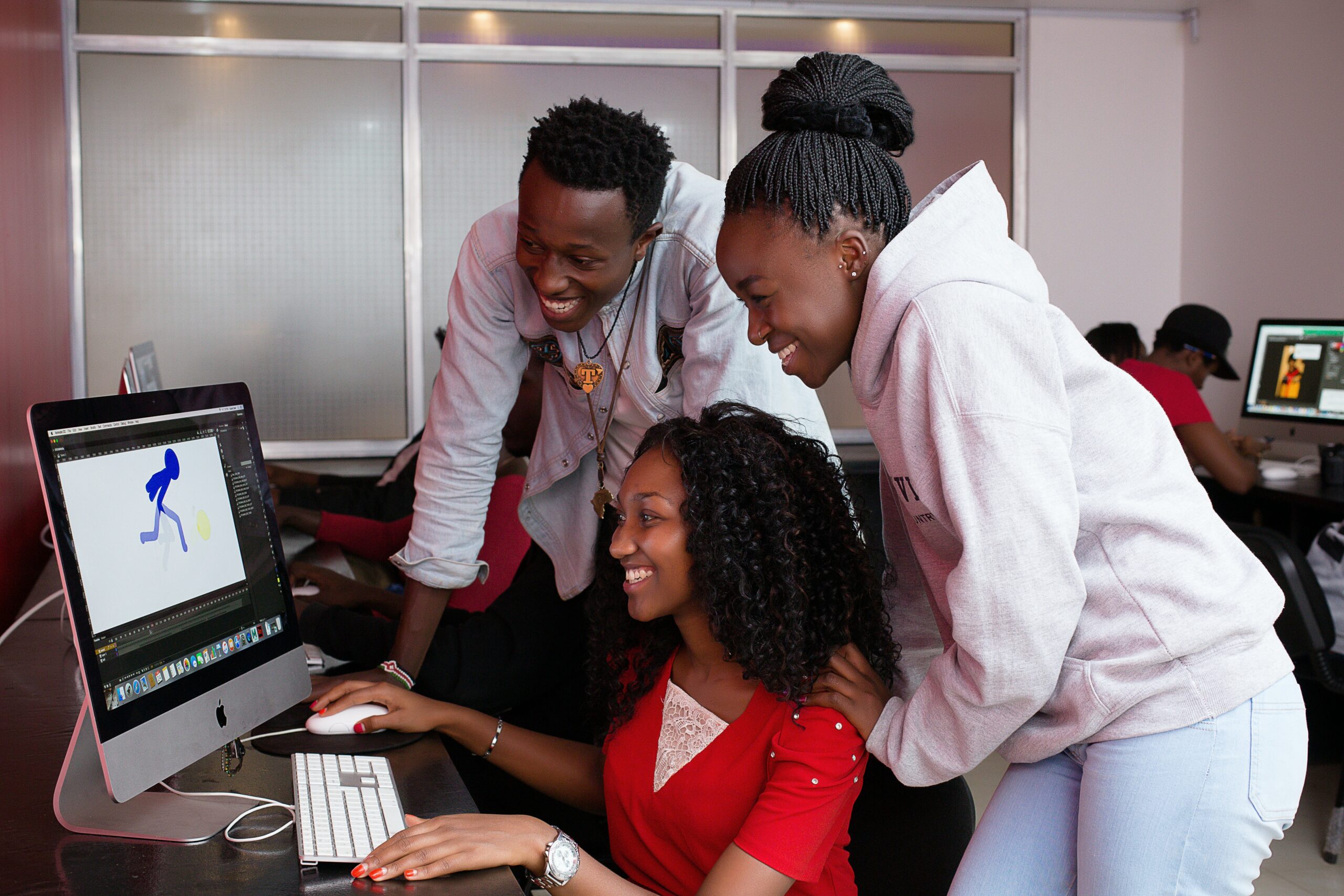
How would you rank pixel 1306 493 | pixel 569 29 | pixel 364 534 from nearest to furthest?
pixel 364 534 → pixel 1306 493 → pixel 569 29

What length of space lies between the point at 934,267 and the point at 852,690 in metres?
0.47

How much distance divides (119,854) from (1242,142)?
501 centimetres

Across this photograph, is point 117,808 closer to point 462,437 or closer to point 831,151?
point 462,437

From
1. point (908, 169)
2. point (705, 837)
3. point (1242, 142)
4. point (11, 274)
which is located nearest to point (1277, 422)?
point (1242, 142)

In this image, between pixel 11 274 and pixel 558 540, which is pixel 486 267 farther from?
pixel 11 274

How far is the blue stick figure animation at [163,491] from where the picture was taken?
1103mm

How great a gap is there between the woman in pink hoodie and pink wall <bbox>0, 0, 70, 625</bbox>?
5.36 feet

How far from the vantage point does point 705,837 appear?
1252 millimetres

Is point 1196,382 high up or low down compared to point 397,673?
up

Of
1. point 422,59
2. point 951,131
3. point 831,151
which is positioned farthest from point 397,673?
point 951,131

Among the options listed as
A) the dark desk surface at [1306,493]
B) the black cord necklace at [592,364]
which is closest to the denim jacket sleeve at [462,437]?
the black cord necklace at [592,364]

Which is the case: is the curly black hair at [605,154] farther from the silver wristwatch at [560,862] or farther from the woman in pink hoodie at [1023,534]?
the silver wristwatch at [560,862]

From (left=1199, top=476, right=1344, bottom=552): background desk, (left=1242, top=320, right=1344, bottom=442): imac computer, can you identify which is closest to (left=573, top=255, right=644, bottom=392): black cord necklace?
(left=1199, top=476, right=1344, bottom=552): background desk

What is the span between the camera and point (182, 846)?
102 centimetres
